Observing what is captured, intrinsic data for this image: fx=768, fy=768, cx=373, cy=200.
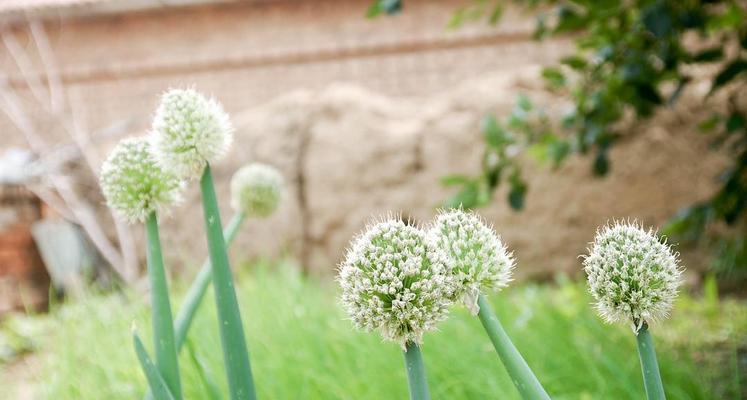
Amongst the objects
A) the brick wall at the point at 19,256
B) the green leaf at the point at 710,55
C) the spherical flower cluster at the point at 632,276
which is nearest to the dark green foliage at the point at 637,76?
the green leaf at the point at 710,55

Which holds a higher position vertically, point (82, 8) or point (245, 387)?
point (82, 8)

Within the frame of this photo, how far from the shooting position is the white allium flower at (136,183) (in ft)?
3.02

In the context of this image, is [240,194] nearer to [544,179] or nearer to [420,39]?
[544,179]

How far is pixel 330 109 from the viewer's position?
5156 mm

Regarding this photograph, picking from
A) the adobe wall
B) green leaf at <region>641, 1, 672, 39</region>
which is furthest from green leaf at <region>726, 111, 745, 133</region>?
the adobe wall

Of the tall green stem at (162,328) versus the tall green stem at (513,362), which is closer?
the tall green stem at (513,362)

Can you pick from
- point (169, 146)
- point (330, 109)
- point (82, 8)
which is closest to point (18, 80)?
point (82, 8)

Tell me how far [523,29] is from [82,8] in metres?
3.60

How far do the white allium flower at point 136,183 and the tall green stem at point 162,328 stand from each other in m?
0.09

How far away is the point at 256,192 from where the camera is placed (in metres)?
1.26

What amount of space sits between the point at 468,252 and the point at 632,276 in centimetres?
14

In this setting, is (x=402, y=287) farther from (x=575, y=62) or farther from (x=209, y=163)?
(x=575, y=62)

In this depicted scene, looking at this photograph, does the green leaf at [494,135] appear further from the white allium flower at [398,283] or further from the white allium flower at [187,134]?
the white allium flower at [398,283]

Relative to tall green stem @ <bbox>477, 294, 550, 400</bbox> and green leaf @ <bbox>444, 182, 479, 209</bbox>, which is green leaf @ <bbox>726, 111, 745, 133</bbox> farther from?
tall green stem @ <bbox>477, 294, 550, 400</bbox>
